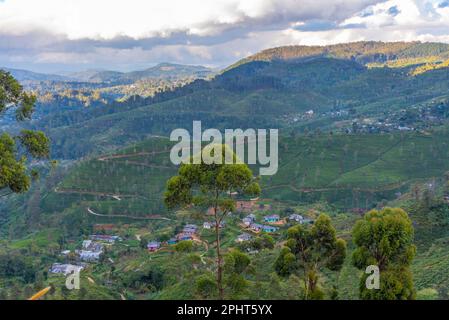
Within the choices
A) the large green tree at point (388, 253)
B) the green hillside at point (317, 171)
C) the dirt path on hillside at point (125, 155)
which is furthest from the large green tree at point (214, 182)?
the dirt path on hillside at point (125, 155)

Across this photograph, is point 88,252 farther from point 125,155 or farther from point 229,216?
point 125,155

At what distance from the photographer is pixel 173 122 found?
563 feet

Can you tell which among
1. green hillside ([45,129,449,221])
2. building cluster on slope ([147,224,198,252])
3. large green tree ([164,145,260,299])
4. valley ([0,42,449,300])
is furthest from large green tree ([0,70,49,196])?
green hillside ([45,129,449,221])

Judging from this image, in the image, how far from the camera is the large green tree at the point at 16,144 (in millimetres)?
12055

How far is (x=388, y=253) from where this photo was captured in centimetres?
1320

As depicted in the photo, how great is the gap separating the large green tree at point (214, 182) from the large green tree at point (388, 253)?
3709mm

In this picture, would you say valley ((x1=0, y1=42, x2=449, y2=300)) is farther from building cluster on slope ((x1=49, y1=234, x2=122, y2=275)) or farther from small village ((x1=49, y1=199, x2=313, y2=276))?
building cluster on slope ((x1=49, y1=234, x2=122, y2=275))

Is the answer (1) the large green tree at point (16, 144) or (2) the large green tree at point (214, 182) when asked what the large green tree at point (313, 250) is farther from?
(1) the large green tree at point (16, 144)

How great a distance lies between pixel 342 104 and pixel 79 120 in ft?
386

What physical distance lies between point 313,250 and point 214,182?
408 centimetres

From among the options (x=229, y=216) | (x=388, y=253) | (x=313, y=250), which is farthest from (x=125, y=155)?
(x=388, y=253)
